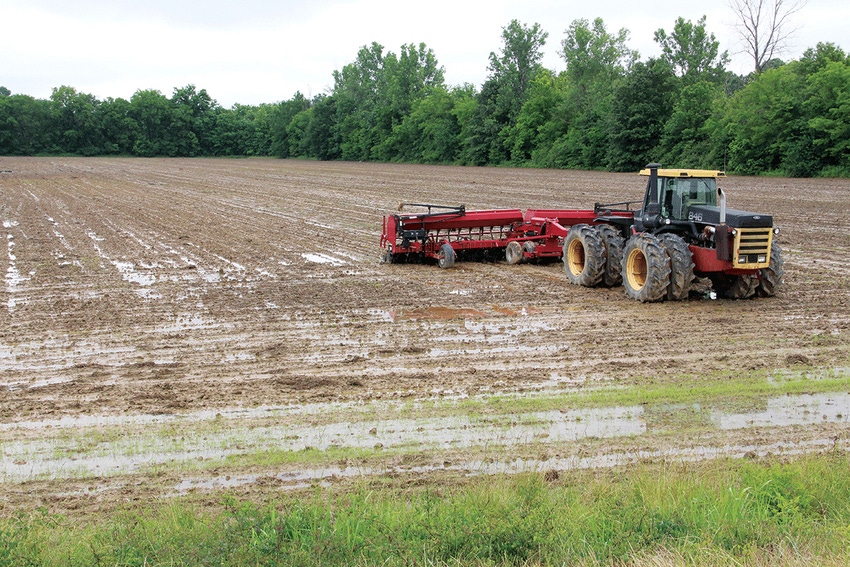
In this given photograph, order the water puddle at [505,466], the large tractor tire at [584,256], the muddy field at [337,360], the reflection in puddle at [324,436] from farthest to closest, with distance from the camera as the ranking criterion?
the large tractor tire at [584,256] → the muddy field at [337,360] → the reflection in puddle at [324,436] → the water puddle at [505,466]

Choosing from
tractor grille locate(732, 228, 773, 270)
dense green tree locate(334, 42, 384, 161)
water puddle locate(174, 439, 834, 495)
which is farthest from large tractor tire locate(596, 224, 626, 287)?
dense green tree locate(334, 42, 384, 161)

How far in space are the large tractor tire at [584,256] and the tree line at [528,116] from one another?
28.7 metres

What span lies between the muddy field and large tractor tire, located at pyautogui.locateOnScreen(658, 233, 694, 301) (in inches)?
11.2

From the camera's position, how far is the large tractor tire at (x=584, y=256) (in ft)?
46.3

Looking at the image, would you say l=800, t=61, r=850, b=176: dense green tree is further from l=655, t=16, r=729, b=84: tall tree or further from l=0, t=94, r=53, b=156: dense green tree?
l=0, t=94, r=53, b=156: dense green tree

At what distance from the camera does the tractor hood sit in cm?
1192

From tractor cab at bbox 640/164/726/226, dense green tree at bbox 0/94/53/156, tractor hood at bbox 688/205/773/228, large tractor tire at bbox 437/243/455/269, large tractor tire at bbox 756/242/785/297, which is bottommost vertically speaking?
large tractor tire at bbox 437/243/455/269

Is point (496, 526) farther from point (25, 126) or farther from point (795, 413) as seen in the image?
point (25, 126)

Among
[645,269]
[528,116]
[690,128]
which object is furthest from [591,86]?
[645,269]

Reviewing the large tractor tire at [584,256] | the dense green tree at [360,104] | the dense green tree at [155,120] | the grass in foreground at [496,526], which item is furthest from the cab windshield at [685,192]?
the dense green tree at [155,120]

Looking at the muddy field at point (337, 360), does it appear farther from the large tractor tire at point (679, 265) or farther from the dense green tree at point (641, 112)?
the dense green tree at point (641, 112)

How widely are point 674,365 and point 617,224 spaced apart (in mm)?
6388

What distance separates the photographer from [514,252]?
16891 millimetres

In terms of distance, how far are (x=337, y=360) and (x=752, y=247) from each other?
20.6 feet
